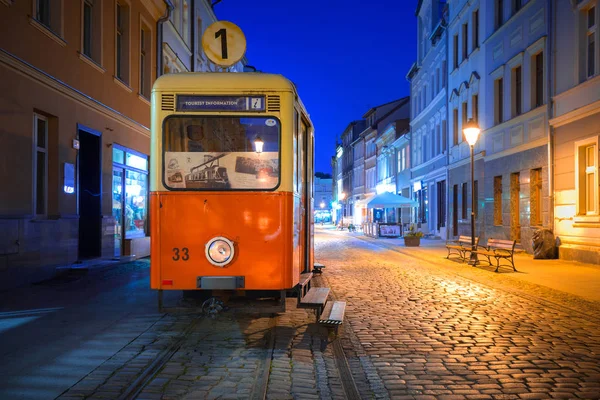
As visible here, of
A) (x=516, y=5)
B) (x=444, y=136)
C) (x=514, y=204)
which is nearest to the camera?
(x=516, y=5)

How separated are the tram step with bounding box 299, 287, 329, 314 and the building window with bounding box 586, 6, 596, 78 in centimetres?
1143

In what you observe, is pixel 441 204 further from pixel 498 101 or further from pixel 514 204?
pixel 514 204

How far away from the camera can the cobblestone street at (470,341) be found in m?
4.95

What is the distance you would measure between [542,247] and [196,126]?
13760 mm

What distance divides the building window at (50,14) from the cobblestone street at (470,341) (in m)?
8.57

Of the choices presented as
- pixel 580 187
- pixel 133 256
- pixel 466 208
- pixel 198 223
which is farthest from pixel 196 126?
pixel 466 208

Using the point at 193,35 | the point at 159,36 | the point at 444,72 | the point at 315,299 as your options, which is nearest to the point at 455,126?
the point at 444,72

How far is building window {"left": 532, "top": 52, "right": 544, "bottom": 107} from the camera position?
60.7ft

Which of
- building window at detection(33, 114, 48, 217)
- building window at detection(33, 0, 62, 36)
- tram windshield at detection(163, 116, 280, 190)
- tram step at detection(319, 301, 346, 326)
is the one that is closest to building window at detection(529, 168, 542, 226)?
tram step at detection(319, 301, 346, 326)

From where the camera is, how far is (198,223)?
6660 millimetres

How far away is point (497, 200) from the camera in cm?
2231

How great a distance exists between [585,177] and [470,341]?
439 inches

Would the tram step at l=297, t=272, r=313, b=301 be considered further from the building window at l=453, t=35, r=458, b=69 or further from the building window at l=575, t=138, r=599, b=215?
the building window at l=453, t=35, r=458, b=69

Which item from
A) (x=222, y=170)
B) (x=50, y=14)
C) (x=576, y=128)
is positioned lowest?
(x=222, y=170)
